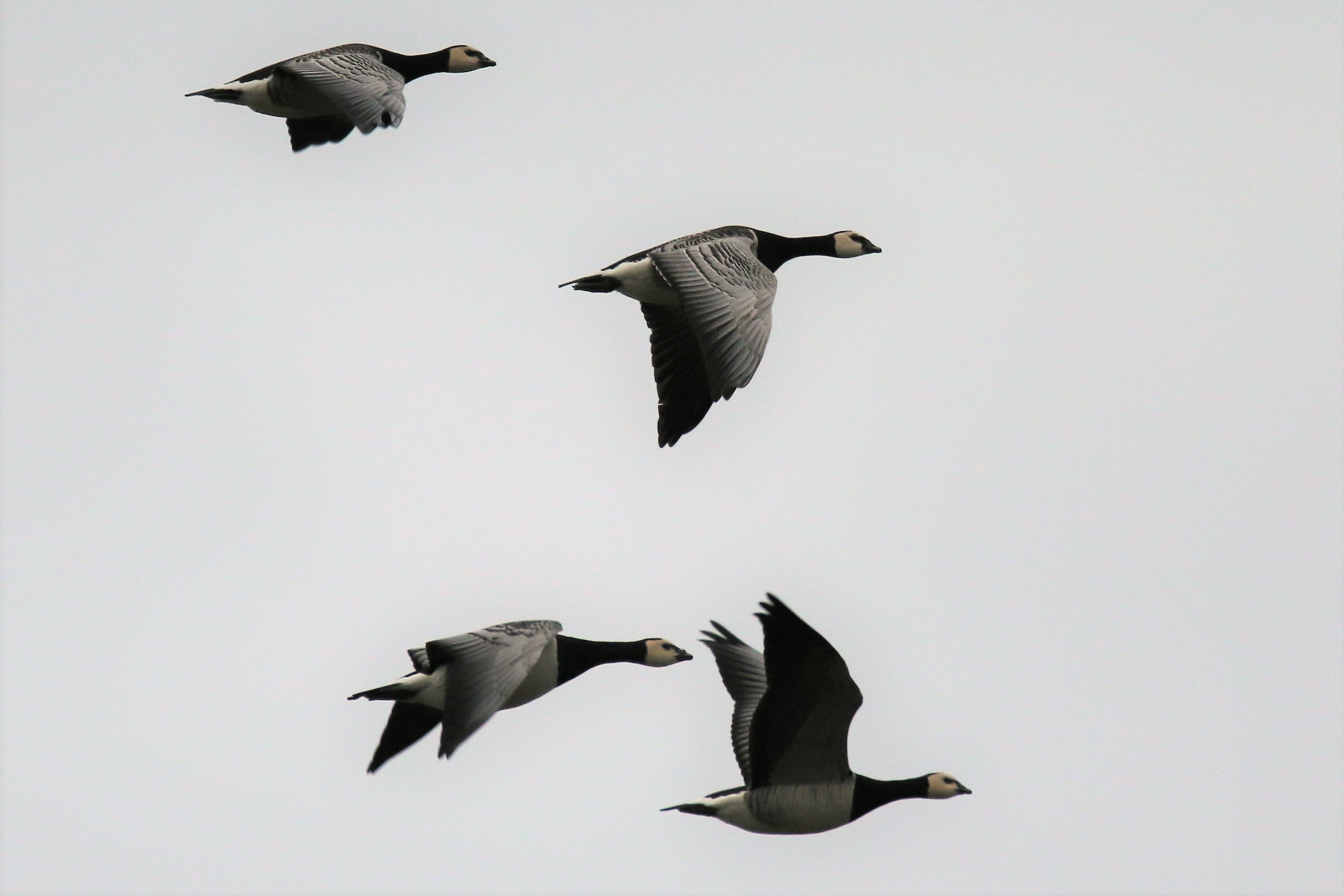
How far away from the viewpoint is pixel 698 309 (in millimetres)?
12883

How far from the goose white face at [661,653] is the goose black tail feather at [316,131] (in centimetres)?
535

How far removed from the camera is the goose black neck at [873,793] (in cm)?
1418

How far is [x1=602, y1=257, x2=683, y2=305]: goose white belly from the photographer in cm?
1444

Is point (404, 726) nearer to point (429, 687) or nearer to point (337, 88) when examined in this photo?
point (429, 687)

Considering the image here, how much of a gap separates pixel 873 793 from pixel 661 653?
246cm

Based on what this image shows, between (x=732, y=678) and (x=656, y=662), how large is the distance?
718 mm

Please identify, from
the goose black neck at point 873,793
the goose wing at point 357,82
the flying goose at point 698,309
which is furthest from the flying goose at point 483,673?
the goose wing at point 357,82

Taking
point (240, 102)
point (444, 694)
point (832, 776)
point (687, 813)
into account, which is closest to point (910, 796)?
point (832, 776)

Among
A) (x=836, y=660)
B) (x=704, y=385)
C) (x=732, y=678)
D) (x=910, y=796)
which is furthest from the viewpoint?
(x=732, y=678)

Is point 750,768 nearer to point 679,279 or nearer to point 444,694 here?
point 444,694

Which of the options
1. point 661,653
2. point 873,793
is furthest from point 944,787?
point 661,653

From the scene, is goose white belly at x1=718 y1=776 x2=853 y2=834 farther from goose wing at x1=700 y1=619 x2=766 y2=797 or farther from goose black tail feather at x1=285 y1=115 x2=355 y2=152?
goose black tail feather at x1=285 y1=115 x2=355 y2=152

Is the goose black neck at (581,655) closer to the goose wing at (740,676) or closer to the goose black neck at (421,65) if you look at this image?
the goose wing at (740,676)

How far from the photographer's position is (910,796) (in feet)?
48.7
